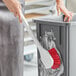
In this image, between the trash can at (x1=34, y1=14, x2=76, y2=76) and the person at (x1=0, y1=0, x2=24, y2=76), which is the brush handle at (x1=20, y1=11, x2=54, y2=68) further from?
the person at (x1=0, y1=0, x2=24, y2=76)

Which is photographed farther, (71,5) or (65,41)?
(71,5)

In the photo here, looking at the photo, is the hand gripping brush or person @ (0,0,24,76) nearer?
the hand gripping brush

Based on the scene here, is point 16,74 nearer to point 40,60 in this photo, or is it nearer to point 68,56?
point 40,60

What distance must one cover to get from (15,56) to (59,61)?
0.41 metres

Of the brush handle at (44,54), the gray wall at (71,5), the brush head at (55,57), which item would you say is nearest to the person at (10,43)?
the brush handle at (44,54)

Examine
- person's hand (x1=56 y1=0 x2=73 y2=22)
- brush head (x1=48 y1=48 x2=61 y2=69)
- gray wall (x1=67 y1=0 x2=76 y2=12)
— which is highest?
gray wall (x1=67 y1=0 x2=76 y2=12)

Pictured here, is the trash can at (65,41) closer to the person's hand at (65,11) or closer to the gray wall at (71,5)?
the person's hand at (65,11)

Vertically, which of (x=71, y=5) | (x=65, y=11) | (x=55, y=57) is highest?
(x=71, y=5)

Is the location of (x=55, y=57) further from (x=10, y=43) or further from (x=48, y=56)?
(x=10, y=43)

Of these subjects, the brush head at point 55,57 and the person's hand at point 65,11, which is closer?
the brush head at point 55,57

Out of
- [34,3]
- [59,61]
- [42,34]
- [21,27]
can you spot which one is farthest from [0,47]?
[34,3]

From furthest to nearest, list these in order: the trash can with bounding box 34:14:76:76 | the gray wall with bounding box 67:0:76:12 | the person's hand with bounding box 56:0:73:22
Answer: the gray wall with bounding box 67:0:76:12 → the person's hand with bounding box 56:0:73:22 → the trash can with bounding box 34:14:76:76

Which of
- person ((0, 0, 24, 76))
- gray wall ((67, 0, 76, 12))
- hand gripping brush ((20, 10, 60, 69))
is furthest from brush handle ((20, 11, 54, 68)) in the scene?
gray wall ((67, 0, 76, 12))

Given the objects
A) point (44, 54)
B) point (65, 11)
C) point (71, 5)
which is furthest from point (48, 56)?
point (71, 5)
